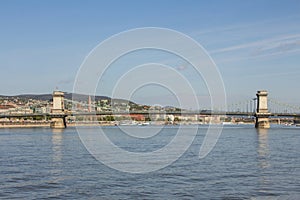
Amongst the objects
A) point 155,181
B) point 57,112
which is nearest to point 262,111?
point 57,112

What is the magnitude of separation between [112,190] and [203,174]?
18.4 feet

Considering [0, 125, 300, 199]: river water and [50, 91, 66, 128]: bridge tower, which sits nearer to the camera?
[0, 125, 300, 199]: river water

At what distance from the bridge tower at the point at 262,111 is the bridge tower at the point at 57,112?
42.3 m

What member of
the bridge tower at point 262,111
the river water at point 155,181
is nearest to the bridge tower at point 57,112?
the bridge tower at point 262,111

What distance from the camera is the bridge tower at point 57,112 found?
115 m

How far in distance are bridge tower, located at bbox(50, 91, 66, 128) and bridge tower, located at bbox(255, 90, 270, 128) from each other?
4230 centimetres

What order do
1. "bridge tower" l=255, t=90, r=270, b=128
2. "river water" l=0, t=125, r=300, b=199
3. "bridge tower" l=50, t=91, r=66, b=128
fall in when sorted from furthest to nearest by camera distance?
1. "bridge tower" l=50, t=91, r=66, b=128
2. "bridge tower" l=255, t=90, r=270, b=128
3. "river water" l=0, t=125, r=300, b=199

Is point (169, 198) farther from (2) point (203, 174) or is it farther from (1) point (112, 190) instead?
(2) point (203, 174)

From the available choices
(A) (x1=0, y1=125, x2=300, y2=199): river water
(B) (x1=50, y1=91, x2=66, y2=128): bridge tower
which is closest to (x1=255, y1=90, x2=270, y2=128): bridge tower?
(B) (x1=50, y1=91, x2=66, y2=128): bridge tower

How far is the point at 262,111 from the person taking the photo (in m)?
114

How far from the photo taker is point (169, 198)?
54.6 feet

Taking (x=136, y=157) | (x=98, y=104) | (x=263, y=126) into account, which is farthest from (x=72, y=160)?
(x=98, y=104)

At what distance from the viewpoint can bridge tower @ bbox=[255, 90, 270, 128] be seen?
366 ft

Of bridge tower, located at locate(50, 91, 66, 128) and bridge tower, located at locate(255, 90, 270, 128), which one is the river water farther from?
bridge tower, located at locate(50, 91, 66, 128)
